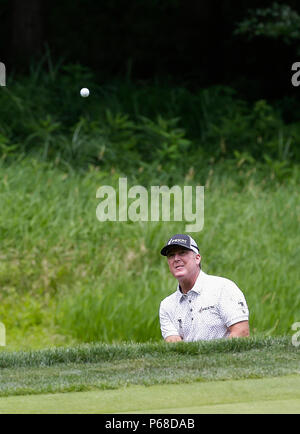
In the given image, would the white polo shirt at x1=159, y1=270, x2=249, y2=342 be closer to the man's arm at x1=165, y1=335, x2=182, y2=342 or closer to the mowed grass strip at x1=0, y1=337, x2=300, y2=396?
the man's arm at x1=165, y1=335, x2=182, y2=342

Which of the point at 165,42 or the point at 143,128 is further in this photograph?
the point at 165,42

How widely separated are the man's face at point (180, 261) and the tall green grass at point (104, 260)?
356 centimetres

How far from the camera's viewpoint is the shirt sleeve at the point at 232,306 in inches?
272

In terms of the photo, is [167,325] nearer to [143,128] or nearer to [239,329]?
[239,329]

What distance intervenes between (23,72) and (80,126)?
413 cm

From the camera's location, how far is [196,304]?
23.1 ft

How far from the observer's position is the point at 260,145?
17.7 m

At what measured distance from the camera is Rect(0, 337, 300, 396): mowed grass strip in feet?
17.9

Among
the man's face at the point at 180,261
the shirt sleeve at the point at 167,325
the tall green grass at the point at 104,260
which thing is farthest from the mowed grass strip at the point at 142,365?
the tall green grass at the point at 104,260

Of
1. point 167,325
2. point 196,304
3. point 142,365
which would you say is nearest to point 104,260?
point 167,325

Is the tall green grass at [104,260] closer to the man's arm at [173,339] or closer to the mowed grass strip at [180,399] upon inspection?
the man's arm at [173,339]

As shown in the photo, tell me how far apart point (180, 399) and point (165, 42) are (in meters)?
18.4

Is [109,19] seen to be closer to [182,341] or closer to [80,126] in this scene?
[80,126]
